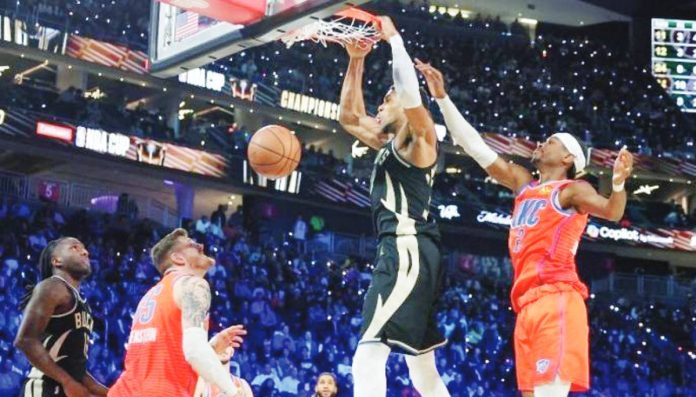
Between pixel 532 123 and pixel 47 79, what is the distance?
1286 centimetres

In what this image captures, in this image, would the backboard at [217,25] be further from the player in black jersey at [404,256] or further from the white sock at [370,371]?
the white sock at [370,371]

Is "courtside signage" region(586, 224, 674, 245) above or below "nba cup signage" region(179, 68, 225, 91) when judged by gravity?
below

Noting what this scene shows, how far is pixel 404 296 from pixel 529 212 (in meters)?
0.85

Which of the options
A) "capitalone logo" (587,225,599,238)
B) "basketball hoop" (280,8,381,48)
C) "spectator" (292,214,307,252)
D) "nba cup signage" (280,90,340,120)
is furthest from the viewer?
"capitalone logo" (587,225,599,238)

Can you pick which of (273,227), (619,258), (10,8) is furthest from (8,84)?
(619,258)

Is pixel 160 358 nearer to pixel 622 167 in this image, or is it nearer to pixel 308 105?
pixel 622 167

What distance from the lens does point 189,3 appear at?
29.6 feet

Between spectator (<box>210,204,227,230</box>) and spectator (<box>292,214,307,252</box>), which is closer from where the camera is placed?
spectator (<box>210,204,227,230</box>)

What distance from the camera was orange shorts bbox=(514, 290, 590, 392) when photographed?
622 cm

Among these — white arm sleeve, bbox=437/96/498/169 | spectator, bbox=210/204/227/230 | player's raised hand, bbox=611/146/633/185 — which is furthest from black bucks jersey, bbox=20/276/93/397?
spectator, bbox=210/204/227/230

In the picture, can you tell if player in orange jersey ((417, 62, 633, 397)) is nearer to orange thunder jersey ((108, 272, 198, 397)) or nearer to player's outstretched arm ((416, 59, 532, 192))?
player's outstretched arm ((416, 59, 532, 192))

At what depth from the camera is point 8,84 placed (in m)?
24.2

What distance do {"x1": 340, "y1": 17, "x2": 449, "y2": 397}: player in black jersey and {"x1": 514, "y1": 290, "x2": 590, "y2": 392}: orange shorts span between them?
454mm

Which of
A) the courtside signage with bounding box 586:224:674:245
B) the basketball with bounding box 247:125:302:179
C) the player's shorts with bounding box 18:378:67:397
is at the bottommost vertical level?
the player's shorts with bounding box 18:378:67:397
